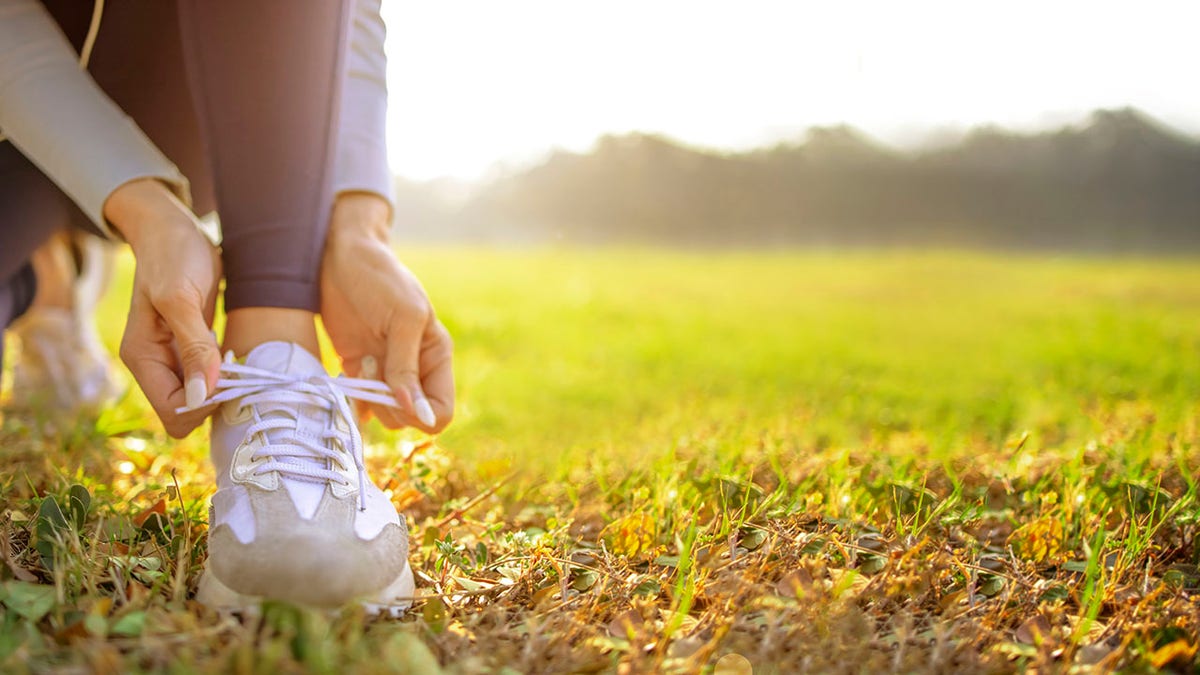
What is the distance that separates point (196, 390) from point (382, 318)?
1.03ft

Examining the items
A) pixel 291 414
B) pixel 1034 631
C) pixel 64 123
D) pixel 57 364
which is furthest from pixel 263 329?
pixel 57 364

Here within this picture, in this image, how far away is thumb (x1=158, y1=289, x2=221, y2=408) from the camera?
1249 mm

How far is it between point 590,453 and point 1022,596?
1.00 meters

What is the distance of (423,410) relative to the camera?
4.61ft

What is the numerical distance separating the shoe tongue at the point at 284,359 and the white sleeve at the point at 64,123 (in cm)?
34

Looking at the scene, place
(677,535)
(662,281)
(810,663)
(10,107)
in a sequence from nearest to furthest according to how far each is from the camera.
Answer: (810,663) → (677,535) → (10,107) → (662,281)

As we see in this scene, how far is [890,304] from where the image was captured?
6.80 meters

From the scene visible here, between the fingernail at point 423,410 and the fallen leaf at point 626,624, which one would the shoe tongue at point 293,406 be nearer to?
the fingernail at point 423,410

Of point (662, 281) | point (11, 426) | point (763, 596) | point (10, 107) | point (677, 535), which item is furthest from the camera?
point (662, 281)

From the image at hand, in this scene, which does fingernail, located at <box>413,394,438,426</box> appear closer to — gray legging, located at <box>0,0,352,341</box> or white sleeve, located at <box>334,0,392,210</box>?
gray legging, located at <box>0,0,352,341</box>

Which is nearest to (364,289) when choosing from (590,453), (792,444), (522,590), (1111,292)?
(522,590)

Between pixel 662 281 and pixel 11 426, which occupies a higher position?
pixel 11 426

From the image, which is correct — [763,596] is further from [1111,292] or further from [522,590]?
[1111,292]

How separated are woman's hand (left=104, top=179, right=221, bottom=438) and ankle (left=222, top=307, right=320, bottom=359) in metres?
0.04
